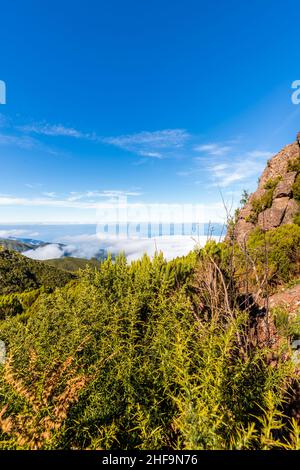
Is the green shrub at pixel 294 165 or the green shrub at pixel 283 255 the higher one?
the green shrub at pixel 294 165

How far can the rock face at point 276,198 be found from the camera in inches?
566

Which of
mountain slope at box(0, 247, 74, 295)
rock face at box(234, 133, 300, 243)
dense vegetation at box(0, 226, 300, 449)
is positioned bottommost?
mountain slope at box(0, 247, 74, 295)

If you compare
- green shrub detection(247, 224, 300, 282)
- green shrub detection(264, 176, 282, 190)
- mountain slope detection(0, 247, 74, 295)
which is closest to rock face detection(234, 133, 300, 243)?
green shrub detection(264, 176, 282, 190)

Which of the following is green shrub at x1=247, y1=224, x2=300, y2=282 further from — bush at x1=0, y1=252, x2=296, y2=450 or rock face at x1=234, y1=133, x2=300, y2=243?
bush at x1=0, y1=252, x2=296, y2=450

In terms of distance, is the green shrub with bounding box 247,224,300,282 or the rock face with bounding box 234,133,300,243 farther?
the rock face with bounding box 234,133,300,243

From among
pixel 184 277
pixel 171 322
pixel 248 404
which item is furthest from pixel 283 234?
pixel 248 404

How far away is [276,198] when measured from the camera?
15.7 metres

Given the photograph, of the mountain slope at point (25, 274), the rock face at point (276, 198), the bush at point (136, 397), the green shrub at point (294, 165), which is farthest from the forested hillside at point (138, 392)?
the mountain slope at point (25, 274)

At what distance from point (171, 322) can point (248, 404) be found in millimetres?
1064

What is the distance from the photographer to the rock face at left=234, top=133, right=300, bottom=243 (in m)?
14.4

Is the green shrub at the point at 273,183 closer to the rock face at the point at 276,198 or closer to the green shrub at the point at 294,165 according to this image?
the rock face at the point at 276,198

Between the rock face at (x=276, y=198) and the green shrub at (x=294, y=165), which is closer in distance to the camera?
the rock face at (x=276, y=198)
